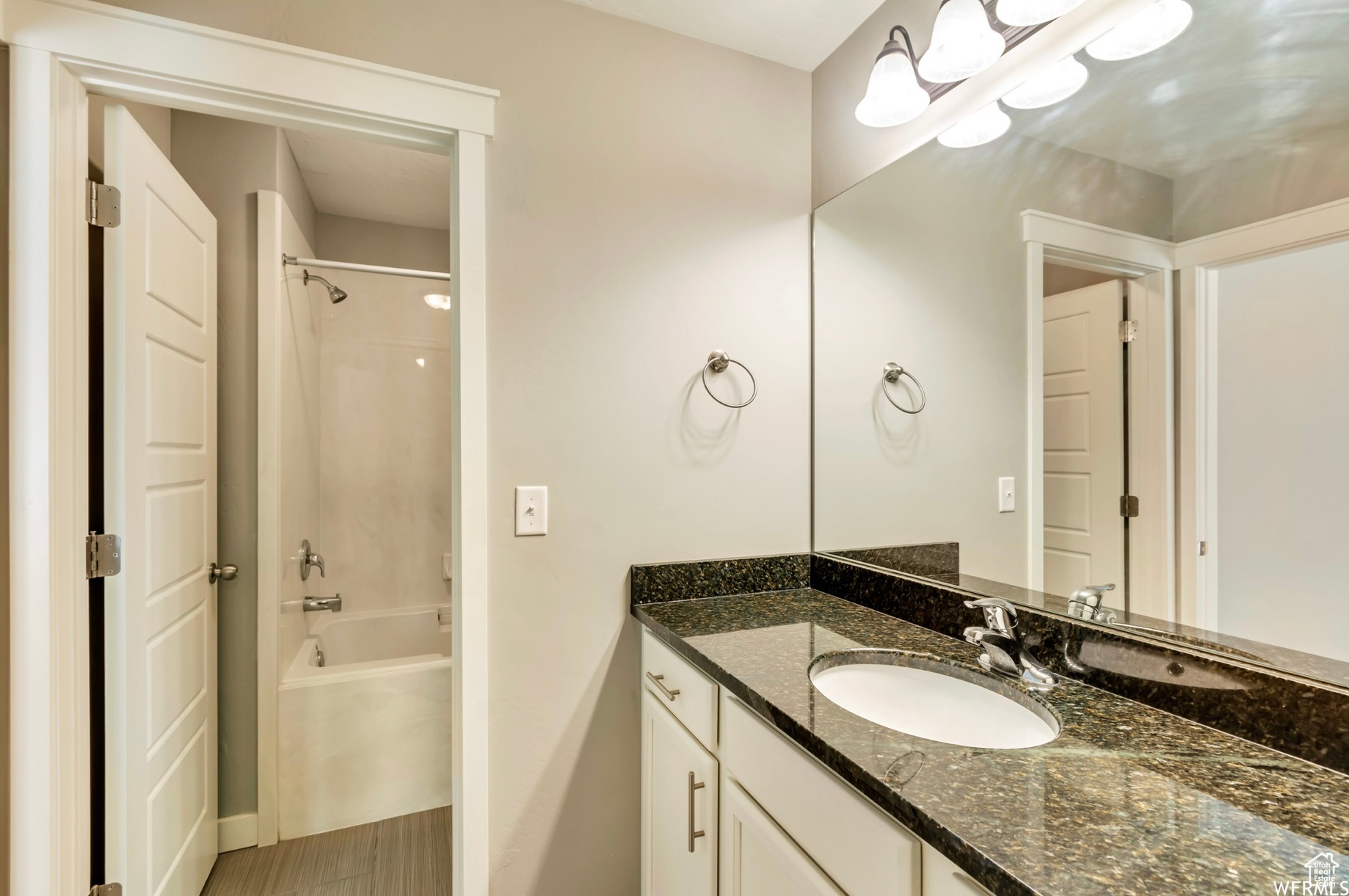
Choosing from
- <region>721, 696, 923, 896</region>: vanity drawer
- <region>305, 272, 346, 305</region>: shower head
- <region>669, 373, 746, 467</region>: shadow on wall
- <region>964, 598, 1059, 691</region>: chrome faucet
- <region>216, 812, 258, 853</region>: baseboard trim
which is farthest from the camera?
<region>305, 272, 346, 305</region>: shower head

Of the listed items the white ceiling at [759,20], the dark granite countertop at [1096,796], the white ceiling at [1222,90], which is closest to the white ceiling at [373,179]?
the white ceiling at [759,20]

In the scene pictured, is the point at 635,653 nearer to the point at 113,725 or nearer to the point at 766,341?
the point at 766,341

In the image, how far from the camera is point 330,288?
265cm

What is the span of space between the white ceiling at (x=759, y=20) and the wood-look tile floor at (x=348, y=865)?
99.8 inches

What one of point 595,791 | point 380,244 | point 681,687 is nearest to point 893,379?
point 681,687

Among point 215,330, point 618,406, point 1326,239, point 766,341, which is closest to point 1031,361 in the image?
point 1326,239

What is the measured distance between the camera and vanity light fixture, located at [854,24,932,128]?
1.41 metres

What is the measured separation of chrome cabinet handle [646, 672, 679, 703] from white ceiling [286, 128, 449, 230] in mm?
1838

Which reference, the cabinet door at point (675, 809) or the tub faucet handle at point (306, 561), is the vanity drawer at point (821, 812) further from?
the tub faucet handle at point (306, 561)

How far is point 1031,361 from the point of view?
123 cm

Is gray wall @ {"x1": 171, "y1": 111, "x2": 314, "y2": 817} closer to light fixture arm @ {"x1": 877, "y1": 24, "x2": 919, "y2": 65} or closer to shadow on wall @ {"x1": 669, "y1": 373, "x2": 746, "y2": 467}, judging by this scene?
shadow on wall @ {"x1": 669, "y1": 373, "x2": 746, "y2": 467}

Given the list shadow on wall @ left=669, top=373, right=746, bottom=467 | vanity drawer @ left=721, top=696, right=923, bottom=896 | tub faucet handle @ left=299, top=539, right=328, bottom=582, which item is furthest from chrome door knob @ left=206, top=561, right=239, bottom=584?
vanity drawer @ left=721, top=696, right=923, bottom=896

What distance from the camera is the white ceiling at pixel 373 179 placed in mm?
2359

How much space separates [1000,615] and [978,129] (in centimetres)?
103
